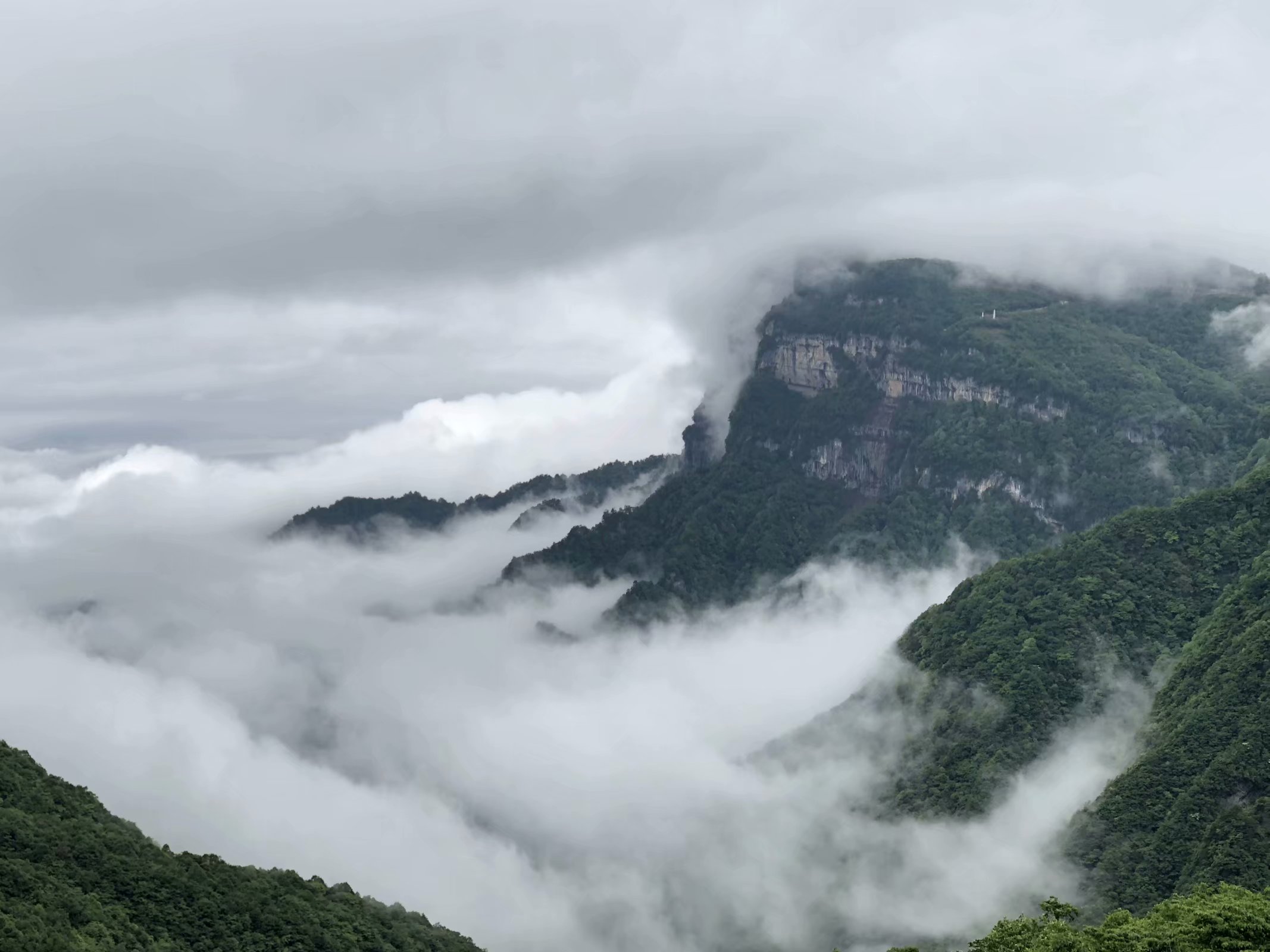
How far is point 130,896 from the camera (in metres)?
129

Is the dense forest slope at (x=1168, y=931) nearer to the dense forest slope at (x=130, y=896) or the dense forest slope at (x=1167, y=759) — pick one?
the dense forest slope at (x=1167, y=759)

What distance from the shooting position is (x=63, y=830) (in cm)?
13075

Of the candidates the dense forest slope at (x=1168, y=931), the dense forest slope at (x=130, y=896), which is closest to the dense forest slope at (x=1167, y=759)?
the dense forest slope at (x=1168, y=931)

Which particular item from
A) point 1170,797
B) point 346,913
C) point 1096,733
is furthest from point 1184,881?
point 346,913

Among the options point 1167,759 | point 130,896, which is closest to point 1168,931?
point 1167,759

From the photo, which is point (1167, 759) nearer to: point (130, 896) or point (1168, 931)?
point (1168, 931)

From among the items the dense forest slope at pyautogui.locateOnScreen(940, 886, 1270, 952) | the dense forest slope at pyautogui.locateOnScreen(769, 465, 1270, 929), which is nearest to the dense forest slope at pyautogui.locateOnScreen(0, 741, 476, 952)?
the dense forest slope at pyautogui.locateOnScreen(940, 886, 1270, 952)

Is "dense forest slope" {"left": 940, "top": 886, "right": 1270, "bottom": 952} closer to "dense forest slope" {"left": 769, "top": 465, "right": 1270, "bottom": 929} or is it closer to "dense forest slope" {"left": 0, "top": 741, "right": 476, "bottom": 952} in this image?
"dense forest slope" {"left": 769, "top": 465, "right": 1270, "bottom": 929}

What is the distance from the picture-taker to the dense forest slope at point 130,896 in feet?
392

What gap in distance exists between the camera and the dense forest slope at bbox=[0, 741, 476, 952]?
4707 inches

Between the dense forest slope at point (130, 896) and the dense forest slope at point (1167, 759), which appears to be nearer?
the dense forest slope at point (130, 896)

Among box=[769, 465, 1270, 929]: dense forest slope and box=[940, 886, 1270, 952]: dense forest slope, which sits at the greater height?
box=[769, 465, 1270, 929]: dense forest slope

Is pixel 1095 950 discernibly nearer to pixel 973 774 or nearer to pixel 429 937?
pixel 429 937

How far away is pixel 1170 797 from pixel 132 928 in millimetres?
98682
